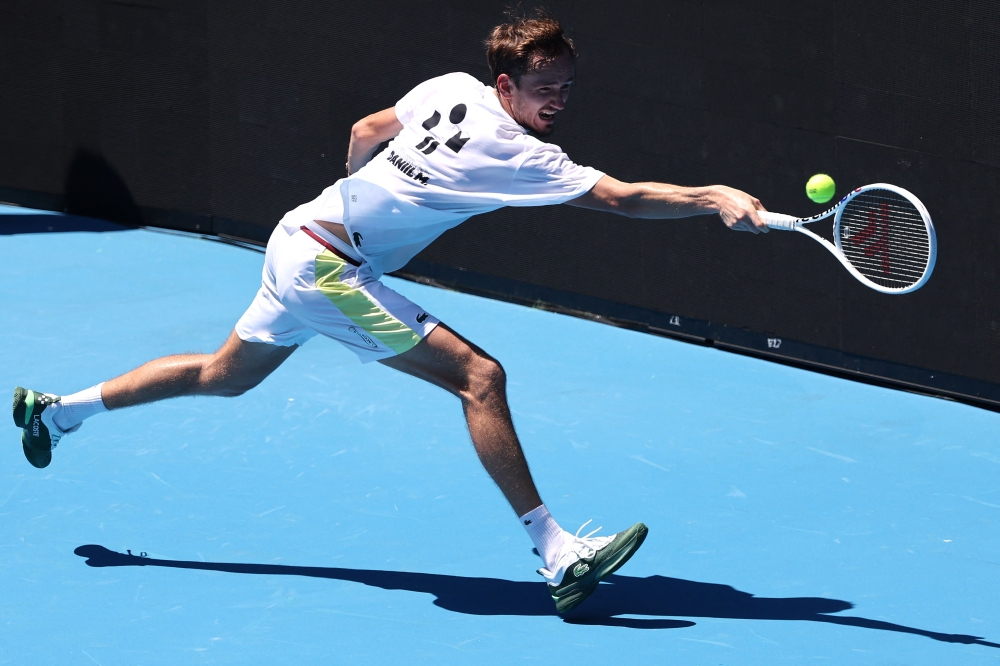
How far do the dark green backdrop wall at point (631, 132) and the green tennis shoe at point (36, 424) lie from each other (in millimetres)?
3164

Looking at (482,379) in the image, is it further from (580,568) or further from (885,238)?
(885,238)

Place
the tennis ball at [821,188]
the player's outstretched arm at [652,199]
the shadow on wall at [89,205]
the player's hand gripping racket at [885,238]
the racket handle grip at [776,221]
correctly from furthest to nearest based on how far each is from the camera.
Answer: the shadow on wall at [89,205]
the player's hand gripping racket at [885,238]
the tennis ball at [821,188]
the player's outstretched arm at [652,199]
the racket handle grip at [776,221]

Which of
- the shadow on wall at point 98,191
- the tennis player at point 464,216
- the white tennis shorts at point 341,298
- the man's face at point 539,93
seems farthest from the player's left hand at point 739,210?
the shadow on wall at point 98,191

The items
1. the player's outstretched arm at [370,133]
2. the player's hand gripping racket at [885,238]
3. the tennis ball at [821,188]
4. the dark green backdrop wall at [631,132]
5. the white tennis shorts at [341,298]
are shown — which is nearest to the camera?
the white tennis shorts at [341,298]

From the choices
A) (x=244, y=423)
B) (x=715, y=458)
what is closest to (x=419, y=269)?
(x=244, y=423)

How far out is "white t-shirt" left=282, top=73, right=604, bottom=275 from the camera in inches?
176

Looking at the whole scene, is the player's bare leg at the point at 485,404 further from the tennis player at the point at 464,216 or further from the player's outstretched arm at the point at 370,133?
the player's outstretched arm at the point at 370,133

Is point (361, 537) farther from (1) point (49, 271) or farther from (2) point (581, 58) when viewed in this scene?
(1) point (49, 271)

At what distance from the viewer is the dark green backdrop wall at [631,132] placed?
6.45m

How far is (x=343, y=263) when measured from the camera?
469 centimetres

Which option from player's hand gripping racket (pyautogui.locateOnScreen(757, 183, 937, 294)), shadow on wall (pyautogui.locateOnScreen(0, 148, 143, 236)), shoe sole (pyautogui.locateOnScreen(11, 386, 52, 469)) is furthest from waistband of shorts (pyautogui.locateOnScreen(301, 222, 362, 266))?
shadow on wall (pyautogui.locateOnScreen(0, 148, 143, 236))

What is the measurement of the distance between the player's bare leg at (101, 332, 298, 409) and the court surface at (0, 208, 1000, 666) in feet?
1.57

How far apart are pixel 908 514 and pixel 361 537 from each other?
200 cm

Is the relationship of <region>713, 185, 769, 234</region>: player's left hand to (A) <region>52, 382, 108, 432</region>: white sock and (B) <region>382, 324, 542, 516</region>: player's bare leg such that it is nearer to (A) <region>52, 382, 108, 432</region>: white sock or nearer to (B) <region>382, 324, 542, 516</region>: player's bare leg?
(B) <region>382, 324, 542, 516</region>: player's bare leg
